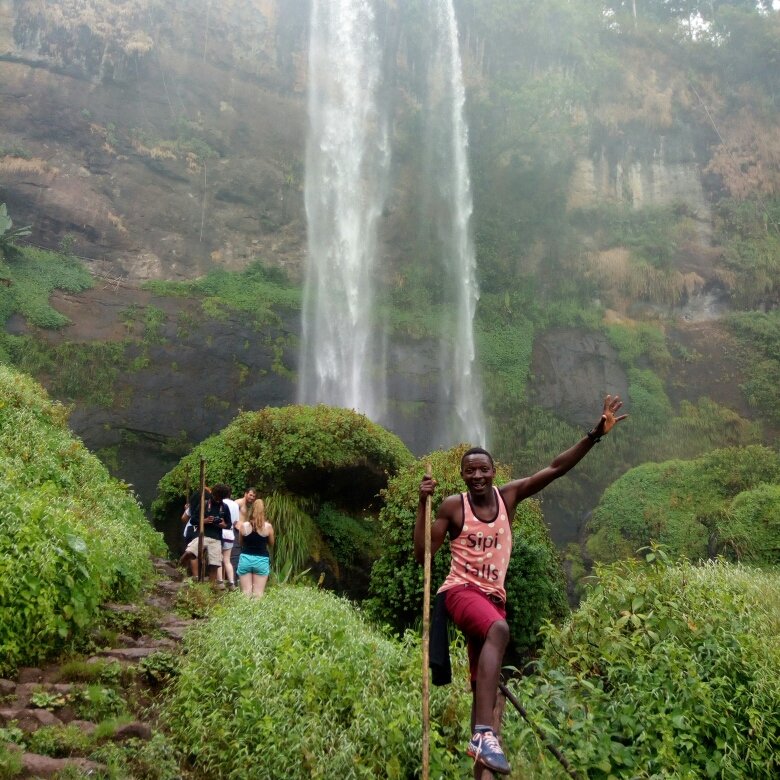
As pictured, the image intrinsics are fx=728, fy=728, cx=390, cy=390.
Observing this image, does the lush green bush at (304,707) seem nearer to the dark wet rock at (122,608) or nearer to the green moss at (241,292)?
the dark wet rock at (122,608)

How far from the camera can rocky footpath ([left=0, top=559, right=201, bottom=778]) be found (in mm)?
3656

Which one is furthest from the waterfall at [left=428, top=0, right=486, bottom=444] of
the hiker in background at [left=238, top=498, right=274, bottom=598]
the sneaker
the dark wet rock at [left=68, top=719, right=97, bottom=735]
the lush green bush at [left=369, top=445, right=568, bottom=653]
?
the sneaker

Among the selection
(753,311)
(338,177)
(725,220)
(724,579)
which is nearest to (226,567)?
(724,579)

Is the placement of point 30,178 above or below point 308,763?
above

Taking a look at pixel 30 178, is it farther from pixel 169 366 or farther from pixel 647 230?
pixel 647 230

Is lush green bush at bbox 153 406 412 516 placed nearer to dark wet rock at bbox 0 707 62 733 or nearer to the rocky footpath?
the rocky footpath

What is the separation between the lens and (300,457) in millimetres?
11500

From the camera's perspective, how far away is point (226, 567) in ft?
28.8

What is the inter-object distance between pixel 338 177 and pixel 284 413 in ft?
58.2

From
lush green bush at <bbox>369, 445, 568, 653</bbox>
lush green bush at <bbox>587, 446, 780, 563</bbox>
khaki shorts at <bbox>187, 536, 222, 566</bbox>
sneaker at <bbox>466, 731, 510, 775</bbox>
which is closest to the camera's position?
sneaker at <bbox>466, 731, 510, 775</bbox>

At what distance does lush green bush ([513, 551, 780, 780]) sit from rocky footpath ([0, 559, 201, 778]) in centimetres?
239

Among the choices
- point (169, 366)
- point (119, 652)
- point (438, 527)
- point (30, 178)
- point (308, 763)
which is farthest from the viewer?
point (30, 178)

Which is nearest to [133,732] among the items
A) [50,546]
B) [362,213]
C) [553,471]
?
[50,546]

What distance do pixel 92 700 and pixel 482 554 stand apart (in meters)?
2.62
